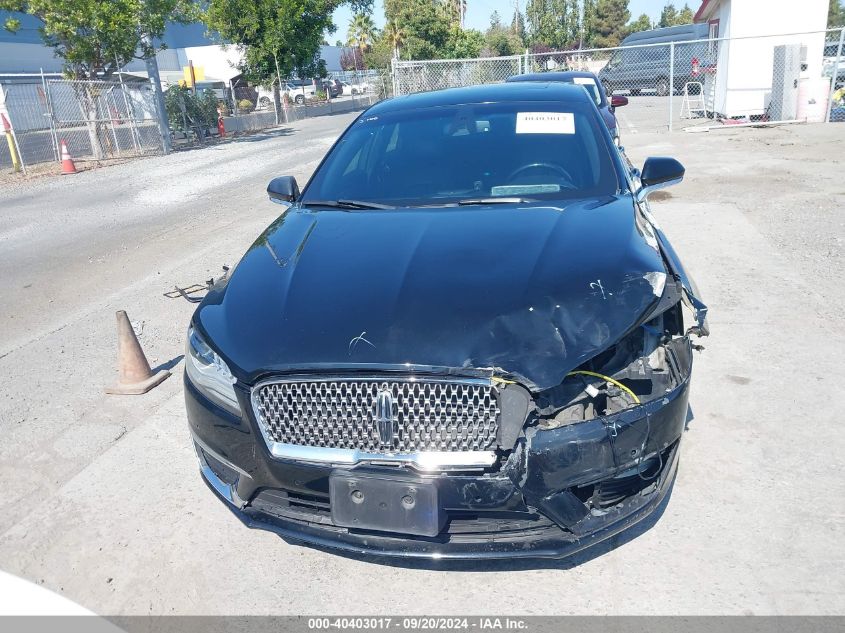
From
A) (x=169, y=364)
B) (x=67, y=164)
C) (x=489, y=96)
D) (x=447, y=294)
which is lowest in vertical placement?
(x=169, y=364)

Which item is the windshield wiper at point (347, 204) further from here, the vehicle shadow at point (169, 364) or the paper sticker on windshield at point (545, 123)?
the vehicle shadow at point (169, 364)

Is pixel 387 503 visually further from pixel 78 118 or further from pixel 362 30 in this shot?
pixel 362 30

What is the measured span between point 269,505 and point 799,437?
2707mm

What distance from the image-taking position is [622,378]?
2600 millimetres

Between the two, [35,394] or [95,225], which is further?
[95,225]

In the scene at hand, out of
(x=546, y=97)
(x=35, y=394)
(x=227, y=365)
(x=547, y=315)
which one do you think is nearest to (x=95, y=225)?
(x=35, y=394)

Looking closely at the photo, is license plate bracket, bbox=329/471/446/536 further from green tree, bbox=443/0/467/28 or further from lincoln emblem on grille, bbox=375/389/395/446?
green tree, bbox=443/0/467/28

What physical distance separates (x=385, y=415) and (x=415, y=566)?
549 mm

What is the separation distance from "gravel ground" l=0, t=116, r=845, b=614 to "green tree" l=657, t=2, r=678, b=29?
86.7 meters

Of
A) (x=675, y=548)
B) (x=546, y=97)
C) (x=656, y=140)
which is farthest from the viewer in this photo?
(x=656, y=140)

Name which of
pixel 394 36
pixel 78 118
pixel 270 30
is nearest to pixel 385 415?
pixel 78 118

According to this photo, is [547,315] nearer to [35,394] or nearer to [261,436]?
[261,436]

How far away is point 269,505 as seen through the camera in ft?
8.59

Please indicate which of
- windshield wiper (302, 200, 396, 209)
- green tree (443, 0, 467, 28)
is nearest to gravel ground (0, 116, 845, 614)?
windshield wiper (302, 200, 396, 209)
